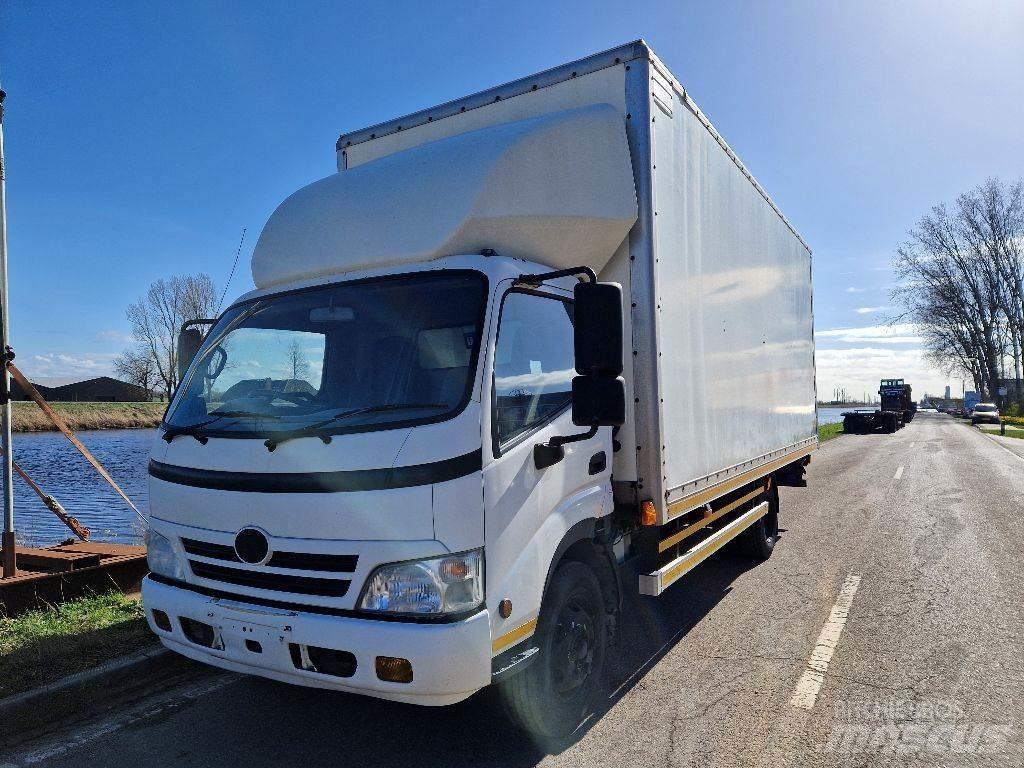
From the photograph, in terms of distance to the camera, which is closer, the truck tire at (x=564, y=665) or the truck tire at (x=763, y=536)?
the truck tire at (x=564, y=665)

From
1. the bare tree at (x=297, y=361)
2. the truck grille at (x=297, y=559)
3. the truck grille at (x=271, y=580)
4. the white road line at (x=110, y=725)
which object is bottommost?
the white road line at (x=110, y=725)

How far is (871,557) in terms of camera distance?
755 centimetres

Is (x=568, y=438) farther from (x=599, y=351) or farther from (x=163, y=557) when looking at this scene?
(x=163, y=557)

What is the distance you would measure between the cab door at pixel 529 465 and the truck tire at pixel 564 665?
25 centimetres

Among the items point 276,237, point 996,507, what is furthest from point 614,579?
point 996,507

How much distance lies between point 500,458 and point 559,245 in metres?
1.43

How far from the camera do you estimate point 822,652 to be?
4.74 m

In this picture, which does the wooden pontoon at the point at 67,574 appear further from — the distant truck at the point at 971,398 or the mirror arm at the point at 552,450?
the distant truck at the point at 971,398

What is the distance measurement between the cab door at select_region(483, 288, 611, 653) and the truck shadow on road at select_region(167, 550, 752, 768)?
0.77 metres

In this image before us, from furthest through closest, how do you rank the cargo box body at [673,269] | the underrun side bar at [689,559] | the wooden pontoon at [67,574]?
the wooden pontoon at [67,574]
the underrun side bar at [689,559]
the cargo box body at [673,269]

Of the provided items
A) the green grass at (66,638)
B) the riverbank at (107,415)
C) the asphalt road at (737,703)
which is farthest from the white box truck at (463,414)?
the riverbank at (107,415)

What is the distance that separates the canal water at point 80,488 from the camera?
397 inches

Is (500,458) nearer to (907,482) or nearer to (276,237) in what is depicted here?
(276,237)

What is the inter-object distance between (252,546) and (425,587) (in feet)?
2.70
